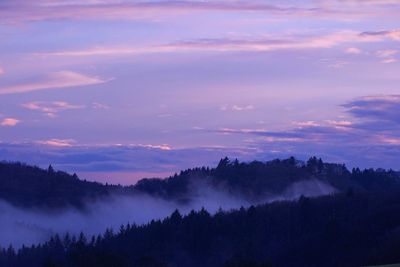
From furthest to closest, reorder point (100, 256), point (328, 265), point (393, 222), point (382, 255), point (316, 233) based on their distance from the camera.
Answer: point (316, 233), point (393, 222), point (328, 265), point (382, 255), point (100, 256)

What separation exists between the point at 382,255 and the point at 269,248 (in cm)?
4450

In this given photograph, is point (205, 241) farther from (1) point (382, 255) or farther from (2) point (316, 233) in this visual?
(1) point (382, 255)

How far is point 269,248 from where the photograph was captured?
7426 inches

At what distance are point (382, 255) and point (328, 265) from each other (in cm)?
1842

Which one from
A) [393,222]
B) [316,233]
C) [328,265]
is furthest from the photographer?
[316,233]

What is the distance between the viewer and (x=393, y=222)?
17525cm

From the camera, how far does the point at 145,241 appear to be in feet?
654

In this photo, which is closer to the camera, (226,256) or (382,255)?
(382,255)

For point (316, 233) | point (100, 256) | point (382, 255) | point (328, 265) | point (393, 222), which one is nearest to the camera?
point (100, 256)

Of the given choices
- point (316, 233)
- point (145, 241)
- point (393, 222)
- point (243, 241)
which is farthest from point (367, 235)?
point (145, 241)

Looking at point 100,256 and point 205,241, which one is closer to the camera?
point 100,256

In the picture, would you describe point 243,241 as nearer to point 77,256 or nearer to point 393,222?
point 393,222

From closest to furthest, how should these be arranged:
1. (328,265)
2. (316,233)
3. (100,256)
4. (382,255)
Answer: (100,256) < (382,255) < (328,265) < (316,233)

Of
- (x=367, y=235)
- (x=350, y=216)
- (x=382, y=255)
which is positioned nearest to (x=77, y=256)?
(x=382, y=255)
